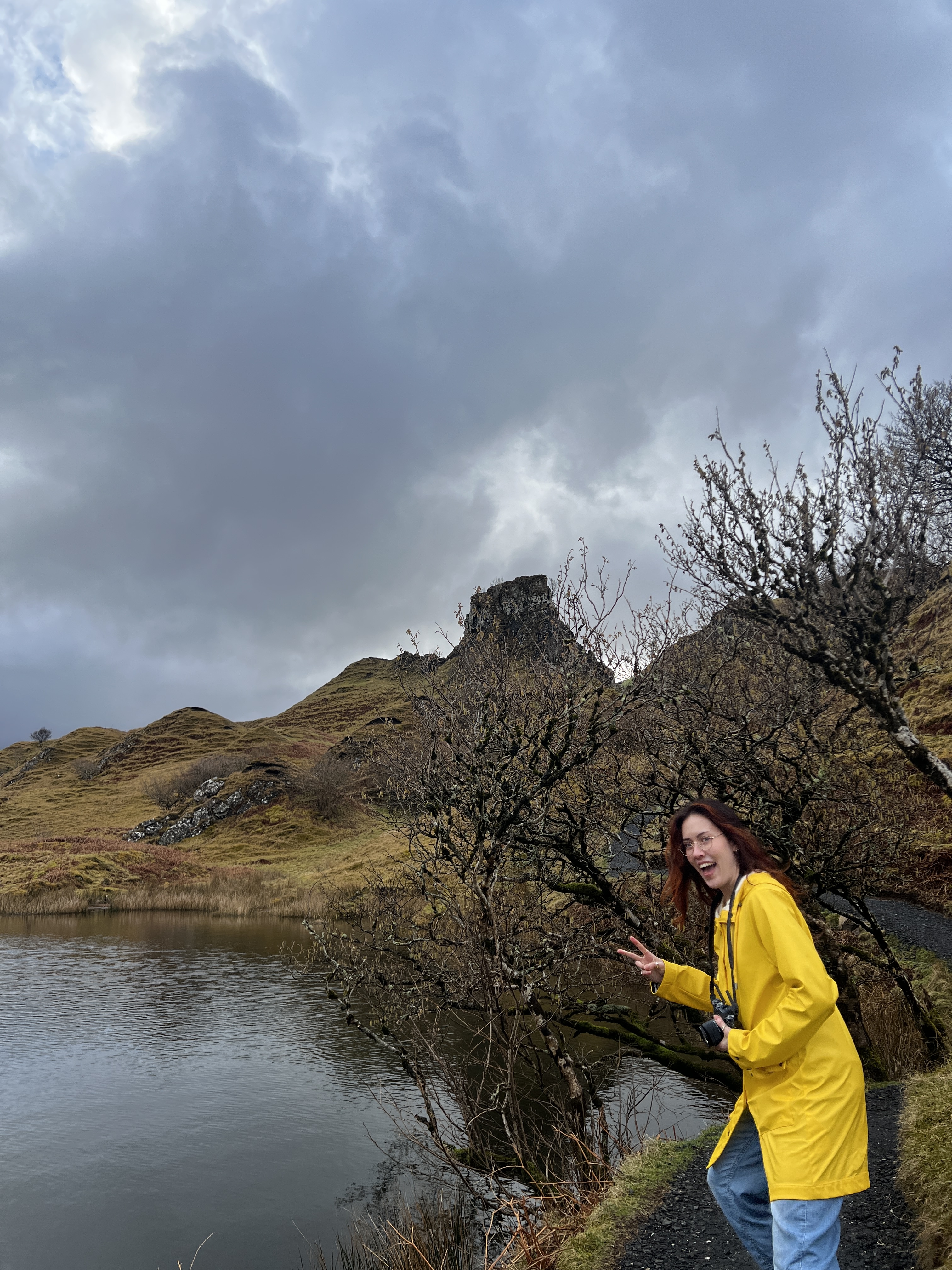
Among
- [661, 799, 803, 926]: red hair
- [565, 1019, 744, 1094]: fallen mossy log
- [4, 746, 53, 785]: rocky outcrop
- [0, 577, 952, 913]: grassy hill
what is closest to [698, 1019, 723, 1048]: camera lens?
[661, 799, 803, 926]: red hair

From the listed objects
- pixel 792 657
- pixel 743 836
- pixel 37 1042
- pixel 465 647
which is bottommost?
pixel 37 1042

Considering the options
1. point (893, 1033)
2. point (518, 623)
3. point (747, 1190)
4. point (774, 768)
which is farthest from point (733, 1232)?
point (518, 623)

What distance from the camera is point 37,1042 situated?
1309 centimetres

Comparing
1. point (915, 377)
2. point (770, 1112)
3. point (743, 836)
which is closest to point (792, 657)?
point (915, 377)

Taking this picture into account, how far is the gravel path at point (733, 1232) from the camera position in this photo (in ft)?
14.4

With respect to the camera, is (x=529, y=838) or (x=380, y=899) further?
(x=380, y=899)

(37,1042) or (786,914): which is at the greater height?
(786,914)

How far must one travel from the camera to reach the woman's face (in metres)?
2.95

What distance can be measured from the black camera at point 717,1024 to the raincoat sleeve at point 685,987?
22 centimetres

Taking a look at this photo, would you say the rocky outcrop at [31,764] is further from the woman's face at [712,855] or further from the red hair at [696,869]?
the woman's face at [712,855]

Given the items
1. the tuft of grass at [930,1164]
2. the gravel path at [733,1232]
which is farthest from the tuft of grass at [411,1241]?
the tuft of grass at [930,1164]

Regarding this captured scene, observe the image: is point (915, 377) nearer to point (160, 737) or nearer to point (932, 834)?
point (932, 834)

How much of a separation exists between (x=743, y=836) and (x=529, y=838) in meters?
4.37

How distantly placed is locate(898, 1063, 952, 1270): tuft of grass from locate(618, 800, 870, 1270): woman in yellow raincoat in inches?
72.8
